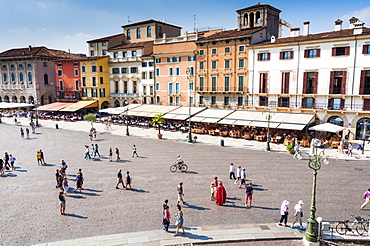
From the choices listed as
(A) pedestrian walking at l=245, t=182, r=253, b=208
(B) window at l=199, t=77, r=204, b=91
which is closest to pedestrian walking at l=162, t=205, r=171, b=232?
(A) pedestrian walking at l=245, t=182, r=253, b=208

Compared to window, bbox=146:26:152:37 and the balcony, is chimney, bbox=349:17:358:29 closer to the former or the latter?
window, bbox=146:26:152:37

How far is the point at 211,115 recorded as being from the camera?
1513 inches

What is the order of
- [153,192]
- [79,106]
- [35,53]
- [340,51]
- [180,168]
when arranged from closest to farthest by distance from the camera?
[153,192] < [180,168] < [340,51] < [79,106] < [35,53]

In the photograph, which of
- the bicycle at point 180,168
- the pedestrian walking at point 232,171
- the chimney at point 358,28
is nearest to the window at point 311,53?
the chimney at point 358,28

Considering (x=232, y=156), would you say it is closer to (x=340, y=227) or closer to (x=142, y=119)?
(x=340, y=227)

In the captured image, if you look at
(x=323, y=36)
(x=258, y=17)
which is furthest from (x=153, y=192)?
(x=258, y=17)

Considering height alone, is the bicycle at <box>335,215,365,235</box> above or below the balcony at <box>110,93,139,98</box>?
below

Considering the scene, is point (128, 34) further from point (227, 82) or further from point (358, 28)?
point (358, 28)

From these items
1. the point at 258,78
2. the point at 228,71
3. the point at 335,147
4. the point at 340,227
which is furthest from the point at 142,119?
the point at 340,227

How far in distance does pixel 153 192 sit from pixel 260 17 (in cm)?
3281

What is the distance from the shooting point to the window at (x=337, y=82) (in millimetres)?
32156

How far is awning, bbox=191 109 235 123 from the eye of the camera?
3703cm

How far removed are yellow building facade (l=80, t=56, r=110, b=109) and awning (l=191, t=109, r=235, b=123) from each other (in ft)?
76.9

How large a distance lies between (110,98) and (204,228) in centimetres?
4637
